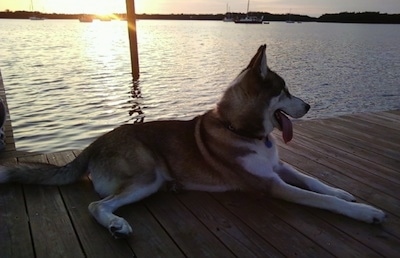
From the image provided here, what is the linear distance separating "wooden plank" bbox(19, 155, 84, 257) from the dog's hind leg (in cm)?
24

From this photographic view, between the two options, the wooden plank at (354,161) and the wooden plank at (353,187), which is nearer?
the wooden plank at (353,187)

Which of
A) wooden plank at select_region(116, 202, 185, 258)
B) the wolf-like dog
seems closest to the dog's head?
the wolf-like dog

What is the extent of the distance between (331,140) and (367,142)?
0.49 meters

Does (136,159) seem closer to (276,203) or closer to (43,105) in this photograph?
(276,203)

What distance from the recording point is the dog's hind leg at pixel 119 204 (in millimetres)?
2699

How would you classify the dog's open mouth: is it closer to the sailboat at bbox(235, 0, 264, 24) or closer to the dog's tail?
the dog's tail

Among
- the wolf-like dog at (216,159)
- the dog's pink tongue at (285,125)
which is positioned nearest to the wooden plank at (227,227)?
the wolf-like dog at (216,159)

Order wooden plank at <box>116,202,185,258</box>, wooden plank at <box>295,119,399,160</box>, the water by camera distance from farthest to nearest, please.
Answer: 1. the water
2. wooden plank at <box>295,119,399,160</box>
3. wooden plank at <box>116,202,185,258</box>

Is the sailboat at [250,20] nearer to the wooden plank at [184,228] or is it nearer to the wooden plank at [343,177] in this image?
the wooden plank at [343,177]

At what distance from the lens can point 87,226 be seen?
288cm

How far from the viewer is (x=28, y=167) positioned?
3.41 metres

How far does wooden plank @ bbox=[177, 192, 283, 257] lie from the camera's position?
258cm

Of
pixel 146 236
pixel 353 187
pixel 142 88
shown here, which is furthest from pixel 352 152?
pixel 142 88

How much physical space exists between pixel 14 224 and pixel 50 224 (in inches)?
11.7
